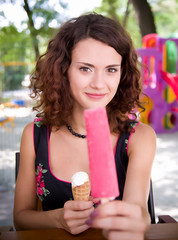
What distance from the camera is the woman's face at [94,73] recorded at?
149 cm

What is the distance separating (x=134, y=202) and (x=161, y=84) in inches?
270

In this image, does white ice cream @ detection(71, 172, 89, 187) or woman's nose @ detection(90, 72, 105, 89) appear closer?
white ice cream @ detection(71, 172, 89, 187)

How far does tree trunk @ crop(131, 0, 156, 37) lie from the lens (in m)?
9.62

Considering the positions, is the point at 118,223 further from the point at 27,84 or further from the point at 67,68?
the point at 27,84

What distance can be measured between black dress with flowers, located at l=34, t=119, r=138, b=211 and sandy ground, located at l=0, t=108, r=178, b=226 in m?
2.09

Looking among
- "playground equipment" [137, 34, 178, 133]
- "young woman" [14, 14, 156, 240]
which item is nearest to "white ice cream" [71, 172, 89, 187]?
"young woman" [14, 14, 156, 240]

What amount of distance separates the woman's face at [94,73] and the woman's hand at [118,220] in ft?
2.11

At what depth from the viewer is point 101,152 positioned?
983 millimetres

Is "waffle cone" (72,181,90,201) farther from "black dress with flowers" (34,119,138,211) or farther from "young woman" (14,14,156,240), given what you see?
"black dress with flowers" (34,119,138,211)

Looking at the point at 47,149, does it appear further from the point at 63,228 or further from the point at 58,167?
the point at 63,228

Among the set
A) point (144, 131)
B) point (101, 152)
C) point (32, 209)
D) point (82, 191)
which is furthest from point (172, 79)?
point (101, 152)

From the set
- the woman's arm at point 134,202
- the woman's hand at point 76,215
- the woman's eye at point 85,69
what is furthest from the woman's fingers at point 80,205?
the woman's eye at point 85,69

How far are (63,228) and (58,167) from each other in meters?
0.51

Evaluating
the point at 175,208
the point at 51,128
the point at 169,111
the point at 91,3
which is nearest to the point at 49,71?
the point at 51,128
